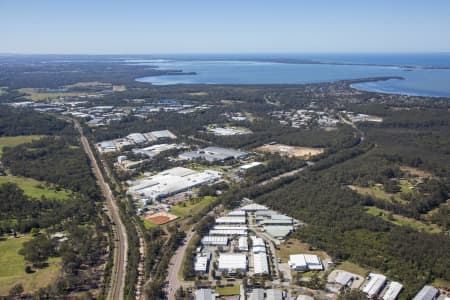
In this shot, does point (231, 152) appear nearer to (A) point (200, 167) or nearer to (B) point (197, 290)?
(A) point (200, 167)

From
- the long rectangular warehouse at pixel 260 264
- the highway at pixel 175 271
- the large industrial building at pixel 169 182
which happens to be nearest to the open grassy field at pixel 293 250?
the long rectangular warehouse at pixel 260 264

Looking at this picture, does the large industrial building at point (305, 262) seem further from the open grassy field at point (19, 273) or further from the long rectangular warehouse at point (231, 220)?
the open grassy field at point (19, 273)

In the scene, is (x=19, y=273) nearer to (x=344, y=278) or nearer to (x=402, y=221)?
(x=344, y=278)

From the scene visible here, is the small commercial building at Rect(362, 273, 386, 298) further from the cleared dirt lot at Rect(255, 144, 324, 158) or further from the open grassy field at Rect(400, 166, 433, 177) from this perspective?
the cleared dirt lot at Rect(255, 144, 324, 158)

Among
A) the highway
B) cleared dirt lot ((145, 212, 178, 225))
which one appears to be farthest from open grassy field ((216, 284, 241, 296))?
cleared dirt lot ((145, 212, 178, 225))

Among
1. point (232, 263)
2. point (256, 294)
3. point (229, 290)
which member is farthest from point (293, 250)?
point (229, 290)

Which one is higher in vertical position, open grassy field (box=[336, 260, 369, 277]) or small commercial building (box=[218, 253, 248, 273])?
small commercial building (box=[218, 253, 248, 273])
